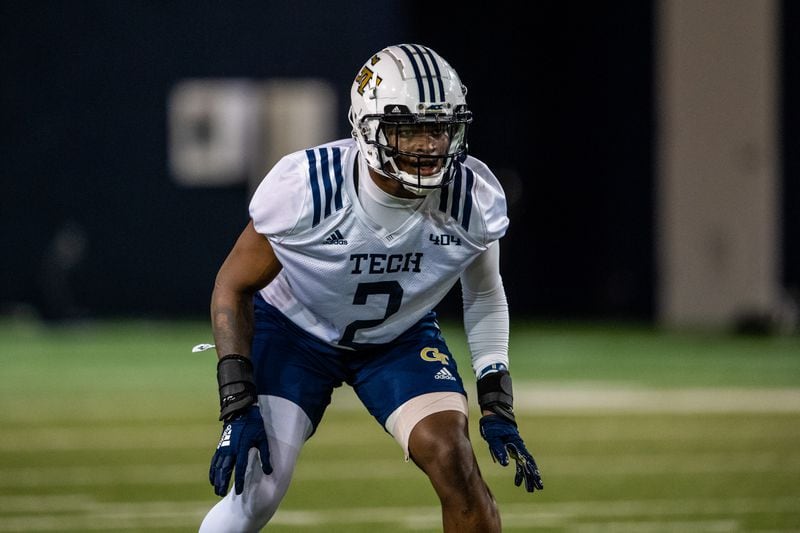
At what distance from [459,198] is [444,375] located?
445 mm

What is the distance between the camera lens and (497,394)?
3678 mm

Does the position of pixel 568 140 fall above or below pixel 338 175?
below

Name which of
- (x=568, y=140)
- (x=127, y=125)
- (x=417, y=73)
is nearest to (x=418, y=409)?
(x=417, y=73)

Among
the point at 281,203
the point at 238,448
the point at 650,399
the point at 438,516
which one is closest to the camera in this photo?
the point at 238,448

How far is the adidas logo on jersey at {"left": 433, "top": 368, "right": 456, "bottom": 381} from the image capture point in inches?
145

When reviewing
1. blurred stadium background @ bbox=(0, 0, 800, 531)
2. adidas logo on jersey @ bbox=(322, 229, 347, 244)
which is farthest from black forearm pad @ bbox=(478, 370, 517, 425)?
blurred stadium background @ bbox=(0, 0, 800, 531)

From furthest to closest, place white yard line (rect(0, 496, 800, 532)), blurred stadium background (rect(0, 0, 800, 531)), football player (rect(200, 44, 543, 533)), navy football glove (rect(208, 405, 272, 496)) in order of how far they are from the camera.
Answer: blurred stadium background (rect(0, 0, 800, 531)) → white yard line (rect(0, 496, 800, 532)) → football player (rect(200, 44, 543, 533)) → navy football glove (rect(208, 405, 272, 496))

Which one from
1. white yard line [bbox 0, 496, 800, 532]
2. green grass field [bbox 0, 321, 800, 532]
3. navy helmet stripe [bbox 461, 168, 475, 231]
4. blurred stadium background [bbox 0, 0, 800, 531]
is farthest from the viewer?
blurred stadium background [bbox 0, 0, 800, 531]

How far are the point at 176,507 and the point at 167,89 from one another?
9698mm

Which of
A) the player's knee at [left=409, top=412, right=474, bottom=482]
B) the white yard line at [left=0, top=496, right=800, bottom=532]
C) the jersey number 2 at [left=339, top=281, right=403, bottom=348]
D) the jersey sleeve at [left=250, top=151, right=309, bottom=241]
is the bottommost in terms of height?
the white yard line at [left=0, top=496, right=800, bottom=532]

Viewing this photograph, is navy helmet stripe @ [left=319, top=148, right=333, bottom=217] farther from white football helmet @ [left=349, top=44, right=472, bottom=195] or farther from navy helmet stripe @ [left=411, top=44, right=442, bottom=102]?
navy helmet stripe @ [left=411, top=44, right=442, bottom=102]

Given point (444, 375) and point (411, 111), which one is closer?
point (411, 111)

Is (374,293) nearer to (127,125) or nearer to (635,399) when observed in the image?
(635,399)

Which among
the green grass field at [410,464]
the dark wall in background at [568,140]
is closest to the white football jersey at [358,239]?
the green grass field at [410,464]
